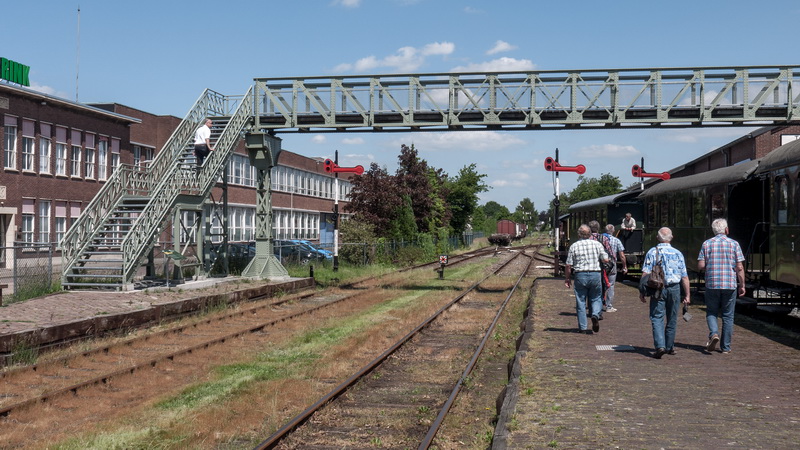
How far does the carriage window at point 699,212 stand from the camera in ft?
59.5

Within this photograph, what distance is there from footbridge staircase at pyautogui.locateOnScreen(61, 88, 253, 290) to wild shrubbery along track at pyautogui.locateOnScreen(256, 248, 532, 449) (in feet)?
26.6

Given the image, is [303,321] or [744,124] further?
[744,124]

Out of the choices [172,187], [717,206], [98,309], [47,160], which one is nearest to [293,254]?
[47,160]

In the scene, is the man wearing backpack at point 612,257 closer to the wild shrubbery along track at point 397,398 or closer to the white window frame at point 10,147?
the wild shrubbery along track at point 397,398

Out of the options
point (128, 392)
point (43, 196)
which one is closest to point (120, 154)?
point (43, 196)

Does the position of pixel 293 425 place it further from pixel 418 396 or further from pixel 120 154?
pixel 120 154

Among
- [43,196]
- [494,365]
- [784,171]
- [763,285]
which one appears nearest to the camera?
[494,365]

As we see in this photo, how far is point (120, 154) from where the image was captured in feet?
119

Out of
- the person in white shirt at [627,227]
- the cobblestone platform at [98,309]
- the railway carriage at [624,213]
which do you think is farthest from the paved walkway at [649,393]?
the railway carriage at [624,213]

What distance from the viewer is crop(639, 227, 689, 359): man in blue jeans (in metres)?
9.66

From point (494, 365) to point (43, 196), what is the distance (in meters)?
26.0

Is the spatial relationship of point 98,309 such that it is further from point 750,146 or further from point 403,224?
point 750,146

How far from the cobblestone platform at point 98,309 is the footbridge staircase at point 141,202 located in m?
1.03

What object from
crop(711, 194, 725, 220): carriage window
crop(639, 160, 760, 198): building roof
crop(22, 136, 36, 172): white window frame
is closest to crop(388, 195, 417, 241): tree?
crop(22, 136, 36, 172): white window frame
